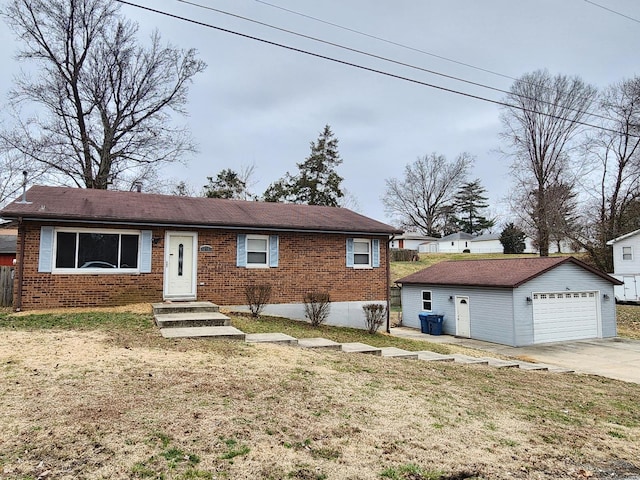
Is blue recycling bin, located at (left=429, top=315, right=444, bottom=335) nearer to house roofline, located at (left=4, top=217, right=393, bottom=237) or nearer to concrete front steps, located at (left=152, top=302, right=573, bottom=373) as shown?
house roofline, located at (left=4, top=217, right=393, bottom=237)

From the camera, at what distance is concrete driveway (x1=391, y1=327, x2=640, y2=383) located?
39.1ft

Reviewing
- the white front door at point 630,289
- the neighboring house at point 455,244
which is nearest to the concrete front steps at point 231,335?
the white front door at point 630,289

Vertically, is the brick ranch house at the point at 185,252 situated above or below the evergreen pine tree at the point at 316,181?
below

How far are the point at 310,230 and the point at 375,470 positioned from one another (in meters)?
11.2

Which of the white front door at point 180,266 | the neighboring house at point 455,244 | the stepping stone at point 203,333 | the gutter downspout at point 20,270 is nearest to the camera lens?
the stepping stone at point 203,333

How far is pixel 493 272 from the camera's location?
18.4 m

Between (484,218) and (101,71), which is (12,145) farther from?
(484,218)

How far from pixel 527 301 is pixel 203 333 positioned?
42.0 feet

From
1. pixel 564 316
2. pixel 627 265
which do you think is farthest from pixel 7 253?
pixel 627 265

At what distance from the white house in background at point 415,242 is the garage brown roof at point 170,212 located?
3832 cm

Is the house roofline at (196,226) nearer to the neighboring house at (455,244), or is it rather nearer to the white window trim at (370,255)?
the white window trim at (370,255)

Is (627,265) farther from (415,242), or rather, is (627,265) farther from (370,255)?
(415,242)

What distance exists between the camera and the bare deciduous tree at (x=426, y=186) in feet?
187

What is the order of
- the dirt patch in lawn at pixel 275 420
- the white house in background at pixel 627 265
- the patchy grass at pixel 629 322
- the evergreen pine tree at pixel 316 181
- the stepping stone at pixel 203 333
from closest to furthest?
the dirt patch in lawn at pixel 275 420, the stepping stone at pixel 203 333, the patchy grass at pixel 629 322, the white house in background at pixel 627 265, the evergreen pine tree at pixel 316 181
